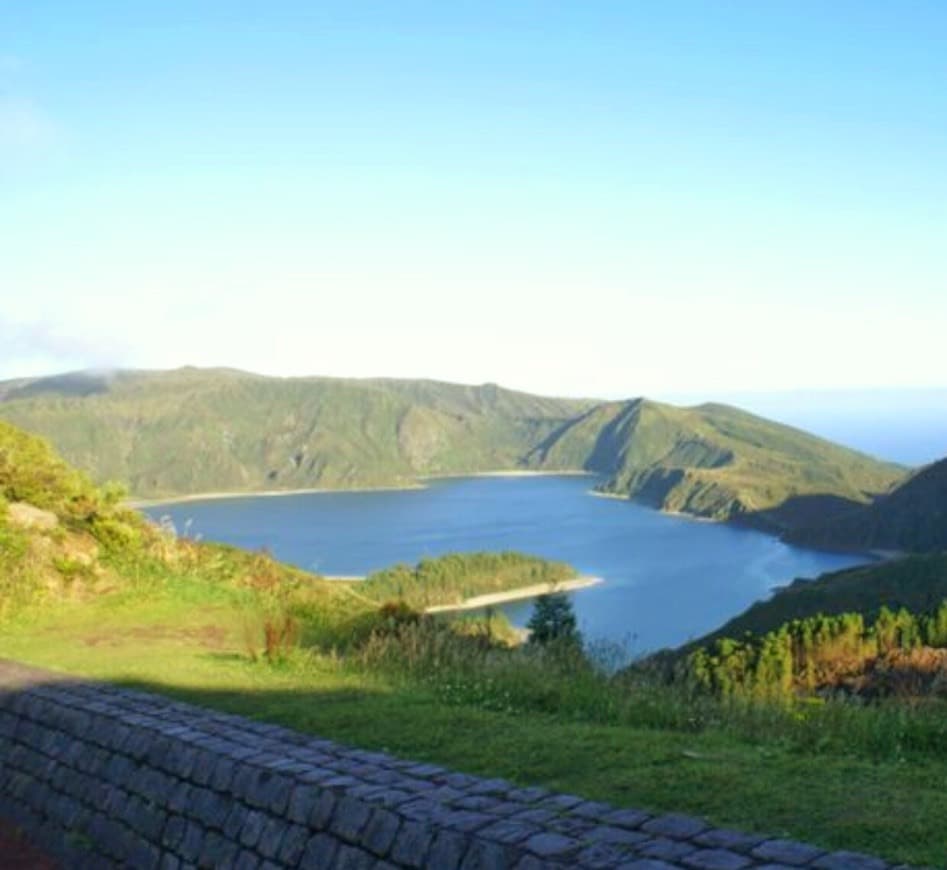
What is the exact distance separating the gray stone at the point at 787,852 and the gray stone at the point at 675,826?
0.38m

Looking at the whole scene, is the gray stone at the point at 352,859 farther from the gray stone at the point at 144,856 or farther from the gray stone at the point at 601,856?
the gray stone at the point at 144,856

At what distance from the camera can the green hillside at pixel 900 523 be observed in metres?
157

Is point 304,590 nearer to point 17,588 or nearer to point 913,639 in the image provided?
point 17,588

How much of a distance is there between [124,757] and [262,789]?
6.79 ft

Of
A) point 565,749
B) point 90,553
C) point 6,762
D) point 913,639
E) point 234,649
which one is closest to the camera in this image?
point 565,749

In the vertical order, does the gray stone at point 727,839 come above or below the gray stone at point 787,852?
below

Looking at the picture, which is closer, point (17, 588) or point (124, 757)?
point (124, 757)

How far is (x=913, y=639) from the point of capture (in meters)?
56.8

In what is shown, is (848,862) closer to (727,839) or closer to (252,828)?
(727,839)

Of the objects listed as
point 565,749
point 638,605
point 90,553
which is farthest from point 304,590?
point 638,605

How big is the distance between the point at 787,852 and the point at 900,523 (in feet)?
562

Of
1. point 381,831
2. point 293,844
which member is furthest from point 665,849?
point 293,844

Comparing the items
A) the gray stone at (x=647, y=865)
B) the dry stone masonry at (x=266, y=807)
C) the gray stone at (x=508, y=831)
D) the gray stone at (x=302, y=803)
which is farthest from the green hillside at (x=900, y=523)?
the gray stone at (x=647, y=865)

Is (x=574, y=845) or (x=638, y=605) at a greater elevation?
(x=574, y=845)
